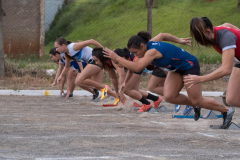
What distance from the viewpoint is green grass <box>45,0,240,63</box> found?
675 inches

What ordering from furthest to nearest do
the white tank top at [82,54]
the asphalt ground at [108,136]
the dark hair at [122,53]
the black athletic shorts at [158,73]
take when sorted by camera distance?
the white tank top at [82,54]
the black athletic shorts at [158,73]
the dark hair at [122,53]
the asphalt ground at [108,136]

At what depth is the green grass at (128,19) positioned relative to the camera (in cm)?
1716

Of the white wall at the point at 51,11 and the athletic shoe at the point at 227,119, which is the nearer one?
the athletic shoe at the point at 227,119

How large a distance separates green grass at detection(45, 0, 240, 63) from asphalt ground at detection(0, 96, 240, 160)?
844cm

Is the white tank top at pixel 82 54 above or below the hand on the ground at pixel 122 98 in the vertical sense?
above

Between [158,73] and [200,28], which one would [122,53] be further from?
[200,28]

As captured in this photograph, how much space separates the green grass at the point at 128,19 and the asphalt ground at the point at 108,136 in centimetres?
844

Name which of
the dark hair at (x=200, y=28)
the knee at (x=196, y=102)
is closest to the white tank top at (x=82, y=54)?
the knee at (x=196, y=102)

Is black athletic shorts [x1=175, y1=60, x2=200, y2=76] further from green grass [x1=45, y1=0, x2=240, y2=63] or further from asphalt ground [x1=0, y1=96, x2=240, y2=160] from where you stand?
green grass [x1=45, y1=0, x2=240, y2=63]

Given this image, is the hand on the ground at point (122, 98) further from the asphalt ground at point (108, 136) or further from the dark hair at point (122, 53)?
the dark hair at point (122, 53)

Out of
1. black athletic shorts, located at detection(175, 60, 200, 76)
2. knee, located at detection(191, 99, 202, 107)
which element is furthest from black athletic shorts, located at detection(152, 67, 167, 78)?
knee, located at detection(191, 99, 202, 107)

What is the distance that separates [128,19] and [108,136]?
1235 centimetres

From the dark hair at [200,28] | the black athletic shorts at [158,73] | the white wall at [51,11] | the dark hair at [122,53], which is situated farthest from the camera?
the white wall at [51,11]

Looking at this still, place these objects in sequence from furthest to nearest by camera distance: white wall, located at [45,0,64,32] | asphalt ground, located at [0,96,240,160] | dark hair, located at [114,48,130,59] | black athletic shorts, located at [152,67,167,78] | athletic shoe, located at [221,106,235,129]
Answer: white wall, located at [45,0,64,32]
black athletic shorts, located at [152,67,167,78]
dark hair, located at [114,48,130,59]
athletic shoe, located at [221,106,235,129]
asphalt ground, located at [0,96,240,160]
